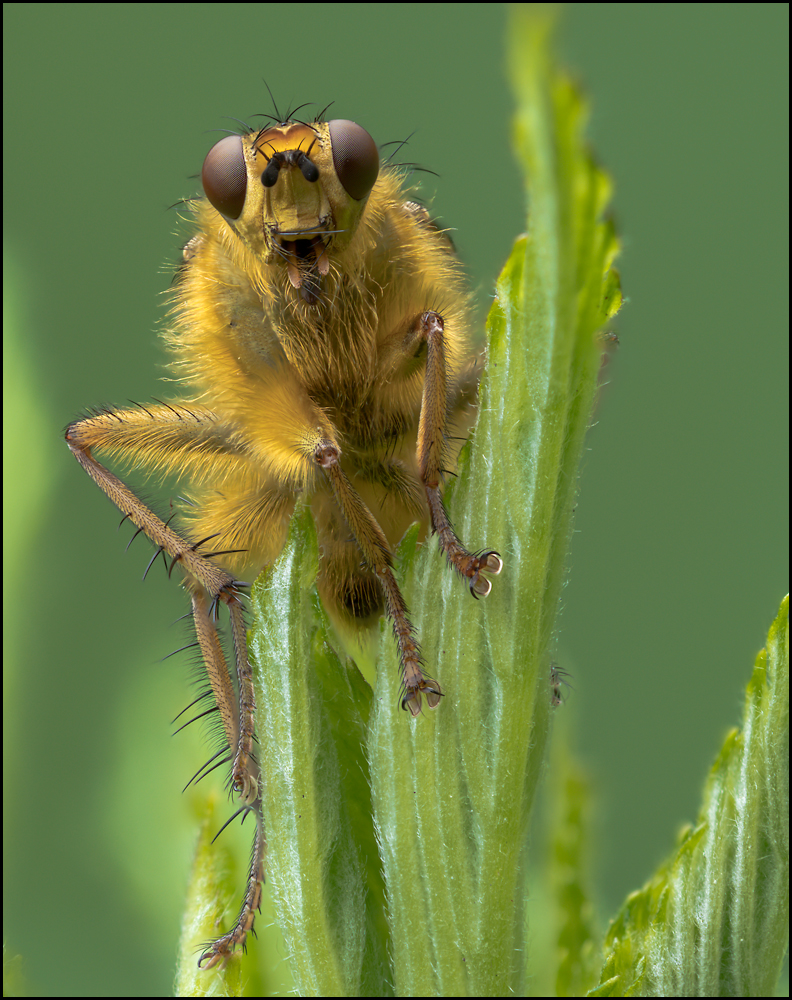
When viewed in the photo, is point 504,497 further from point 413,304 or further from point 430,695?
point 413,304

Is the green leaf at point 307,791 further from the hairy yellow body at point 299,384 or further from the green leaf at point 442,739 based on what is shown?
the hairy yellow body at point 299,384

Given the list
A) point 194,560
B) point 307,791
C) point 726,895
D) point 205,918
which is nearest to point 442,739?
point 307,791

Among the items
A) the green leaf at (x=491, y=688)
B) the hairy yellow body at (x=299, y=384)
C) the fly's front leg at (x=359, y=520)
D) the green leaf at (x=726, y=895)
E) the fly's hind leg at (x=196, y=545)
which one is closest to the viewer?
the green leaf at (x=491, y=688)

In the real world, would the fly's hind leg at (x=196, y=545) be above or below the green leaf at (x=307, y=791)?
above

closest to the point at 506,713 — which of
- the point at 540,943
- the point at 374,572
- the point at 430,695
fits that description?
the point at 430,695

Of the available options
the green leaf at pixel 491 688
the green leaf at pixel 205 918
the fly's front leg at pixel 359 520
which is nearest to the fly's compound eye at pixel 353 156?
the fly's front leg at pixel 359 520

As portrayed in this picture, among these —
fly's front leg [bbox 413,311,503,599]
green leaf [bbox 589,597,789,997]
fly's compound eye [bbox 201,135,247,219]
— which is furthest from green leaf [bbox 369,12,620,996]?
fly's compound eye [bbox 201,135,247,219]

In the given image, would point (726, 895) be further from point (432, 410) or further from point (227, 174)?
point (227, 174)
